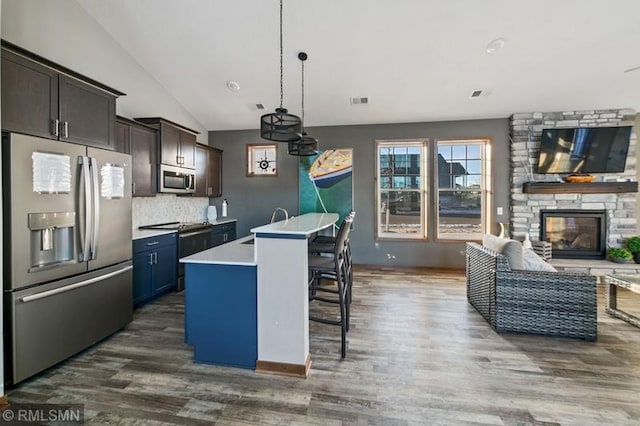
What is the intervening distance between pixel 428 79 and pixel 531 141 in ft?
7.55

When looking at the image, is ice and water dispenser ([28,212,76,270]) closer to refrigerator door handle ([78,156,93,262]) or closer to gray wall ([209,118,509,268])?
refrigerator door handle ([78,156,93,262])

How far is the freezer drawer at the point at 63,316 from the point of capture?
2.04m

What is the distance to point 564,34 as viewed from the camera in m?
3.33

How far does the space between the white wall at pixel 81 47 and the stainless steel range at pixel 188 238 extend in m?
1.68

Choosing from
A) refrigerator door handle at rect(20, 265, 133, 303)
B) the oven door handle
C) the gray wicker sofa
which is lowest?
the gray wicker sofa

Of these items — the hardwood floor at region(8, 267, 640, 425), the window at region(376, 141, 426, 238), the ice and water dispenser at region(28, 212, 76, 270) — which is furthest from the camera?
the window at region(376, 141, 426, 238)

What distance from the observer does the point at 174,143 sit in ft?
14.5

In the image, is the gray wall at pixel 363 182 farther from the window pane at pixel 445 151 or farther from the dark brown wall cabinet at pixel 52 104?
the dark brown wall cabinet at pixel 52 104

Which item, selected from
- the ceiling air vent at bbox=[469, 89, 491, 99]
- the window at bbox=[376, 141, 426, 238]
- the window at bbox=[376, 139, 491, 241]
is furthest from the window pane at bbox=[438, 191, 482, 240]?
the ceiling air vent at bbox=[469, 89, 491, 99]

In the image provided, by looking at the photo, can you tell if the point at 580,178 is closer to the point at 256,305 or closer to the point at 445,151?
the point at 445,151

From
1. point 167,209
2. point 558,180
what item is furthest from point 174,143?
point 558,180

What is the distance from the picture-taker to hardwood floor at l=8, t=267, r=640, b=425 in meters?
1.82

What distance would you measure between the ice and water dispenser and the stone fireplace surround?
19.7ft

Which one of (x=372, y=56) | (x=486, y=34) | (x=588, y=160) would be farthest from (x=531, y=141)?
(x=372, y=56)
